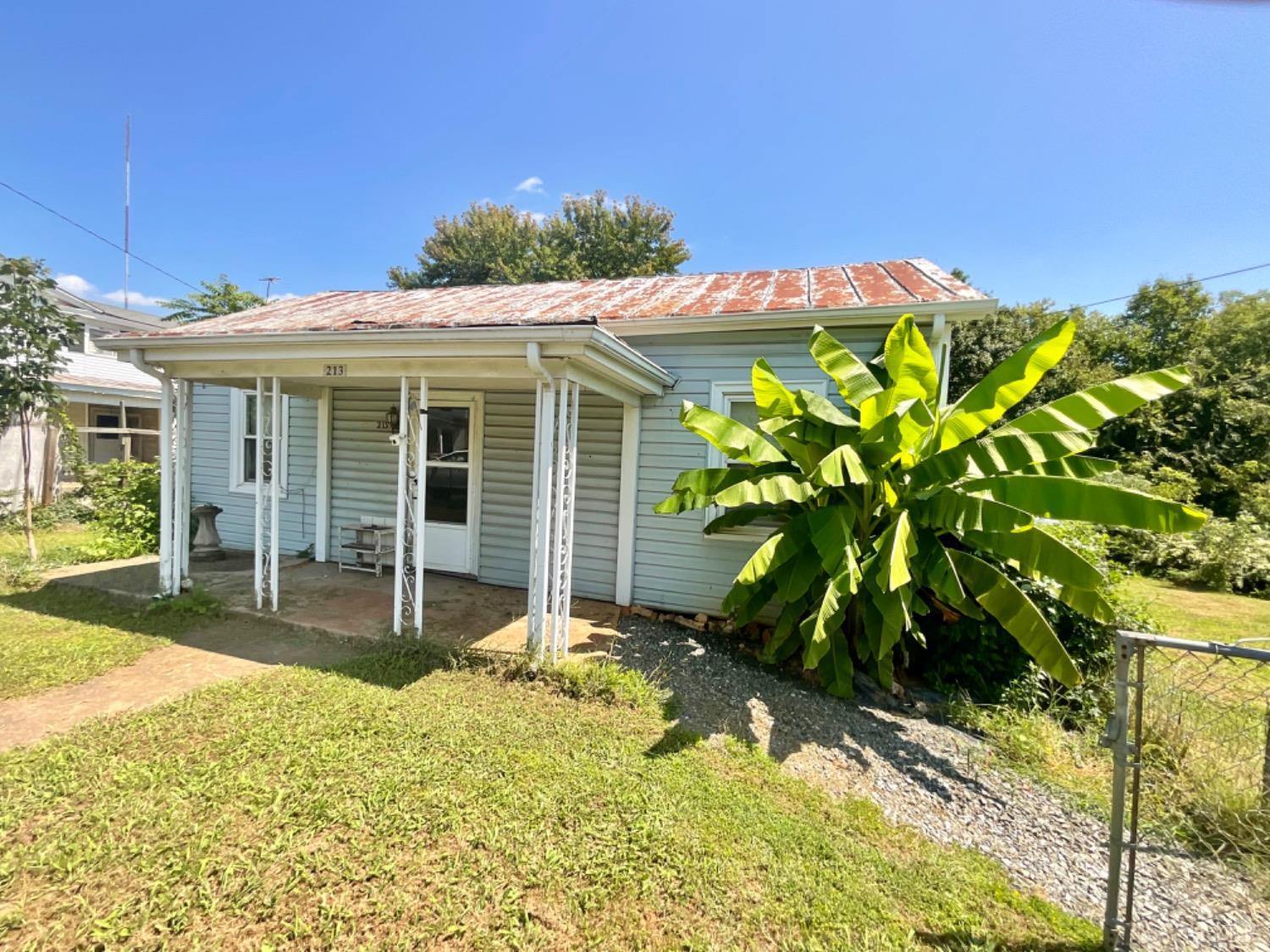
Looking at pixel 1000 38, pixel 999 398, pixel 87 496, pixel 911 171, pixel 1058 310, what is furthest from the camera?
pixel 1058 310

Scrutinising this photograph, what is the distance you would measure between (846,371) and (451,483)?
5.45 meters

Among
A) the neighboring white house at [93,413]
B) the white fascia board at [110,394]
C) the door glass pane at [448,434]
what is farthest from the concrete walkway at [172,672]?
the white fascia board at [110,394]

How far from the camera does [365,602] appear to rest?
6262mm

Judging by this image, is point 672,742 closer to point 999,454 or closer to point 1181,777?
point 999,454

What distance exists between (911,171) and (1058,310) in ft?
55.0

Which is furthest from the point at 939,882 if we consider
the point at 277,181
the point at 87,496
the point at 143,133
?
the point at 143,133

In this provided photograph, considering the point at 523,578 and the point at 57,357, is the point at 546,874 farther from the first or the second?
the point at 57,357

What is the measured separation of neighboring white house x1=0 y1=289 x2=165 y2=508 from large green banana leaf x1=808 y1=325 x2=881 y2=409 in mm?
10918

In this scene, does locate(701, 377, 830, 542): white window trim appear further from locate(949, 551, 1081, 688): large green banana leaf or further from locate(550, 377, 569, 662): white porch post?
locate(949, 551, 1081, 688): large green banana leaf

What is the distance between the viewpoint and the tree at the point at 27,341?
24.1 ft

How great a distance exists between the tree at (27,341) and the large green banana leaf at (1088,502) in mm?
11768

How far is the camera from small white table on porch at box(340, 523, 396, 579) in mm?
7277

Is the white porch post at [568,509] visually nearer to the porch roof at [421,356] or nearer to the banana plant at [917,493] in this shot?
the porch roof at [421,356]

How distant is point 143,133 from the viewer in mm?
15898
